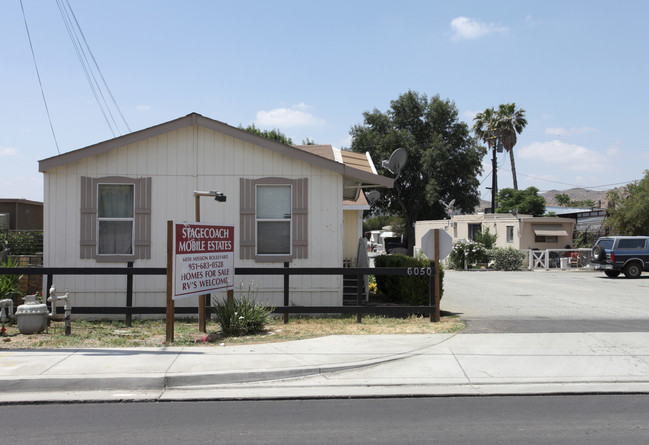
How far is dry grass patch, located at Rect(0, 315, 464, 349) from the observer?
916 centimetres

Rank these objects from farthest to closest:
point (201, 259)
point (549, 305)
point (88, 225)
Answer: point (549, 305), point (88, 225), point (201, 259)

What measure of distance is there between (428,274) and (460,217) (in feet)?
90.5

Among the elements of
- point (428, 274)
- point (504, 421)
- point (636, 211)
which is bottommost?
point (504, 421)

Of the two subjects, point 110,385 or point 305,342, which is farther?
point 305,342

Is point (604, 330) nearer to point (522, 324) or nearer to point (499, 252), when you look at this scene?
point (522, 324)

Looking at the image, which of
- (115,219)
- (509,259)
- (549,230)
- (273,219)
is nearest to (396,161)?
(273,219)

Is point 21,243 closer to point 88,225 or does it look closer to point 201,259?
point 88,225

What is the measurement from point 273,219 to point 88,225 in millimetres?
3771

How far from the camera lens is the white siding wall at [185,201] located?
11.9 metres

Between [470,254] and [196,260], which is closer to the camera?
[196,260]

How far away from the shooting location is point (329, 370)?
302 inches

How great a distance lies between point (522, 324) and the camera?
11016 mm

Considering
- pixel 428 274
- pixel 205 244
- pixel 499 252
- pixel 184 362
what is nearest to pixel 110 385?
pixel 184 362

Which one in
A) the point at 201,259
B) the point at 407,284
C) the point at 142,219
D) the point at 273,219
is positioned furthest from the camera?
the point at 407,284
